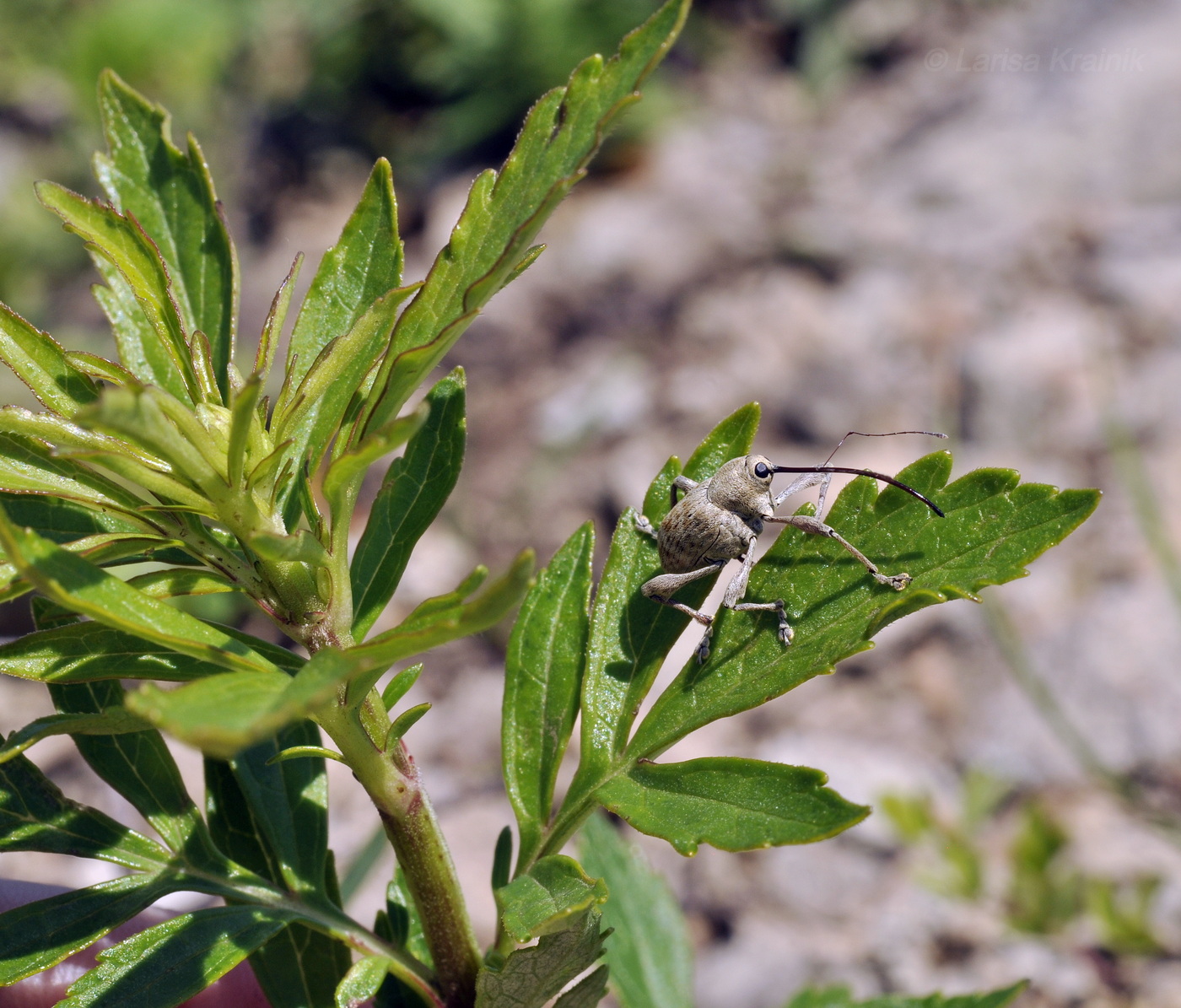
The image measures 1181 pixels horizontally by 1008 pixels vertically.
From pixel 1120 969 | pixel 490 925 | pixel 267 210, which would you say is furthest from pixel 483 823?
pixel 267 210

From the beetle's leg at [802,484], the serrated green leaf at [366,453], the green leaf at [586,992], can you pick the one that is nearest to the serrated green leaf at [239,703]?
the serrated green leaf at [366,453]

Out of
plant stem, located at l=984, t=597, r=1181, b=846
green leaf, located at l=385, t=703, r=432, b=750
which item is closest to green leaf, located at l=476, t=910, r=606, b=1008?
green leaf, located at l=385, t=703, r=432, b=750

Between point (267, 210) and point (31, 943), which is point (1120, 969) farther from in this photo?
point (267, 210)

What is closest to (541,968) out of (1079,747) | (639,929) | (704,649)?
(704,649)

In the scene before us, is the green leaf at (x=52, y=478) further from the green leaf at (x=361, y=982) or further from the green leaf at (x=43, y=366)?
the green leaf at (x=361, y=982)

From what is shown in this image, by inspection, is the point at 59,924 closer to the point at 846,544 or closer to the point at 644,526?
the point at 644,526

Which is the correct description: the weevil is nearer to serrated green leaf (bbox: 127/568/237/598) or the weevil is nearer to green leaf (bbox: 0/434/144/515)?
serrated green leaf (bbox: 127/568/237/598)
